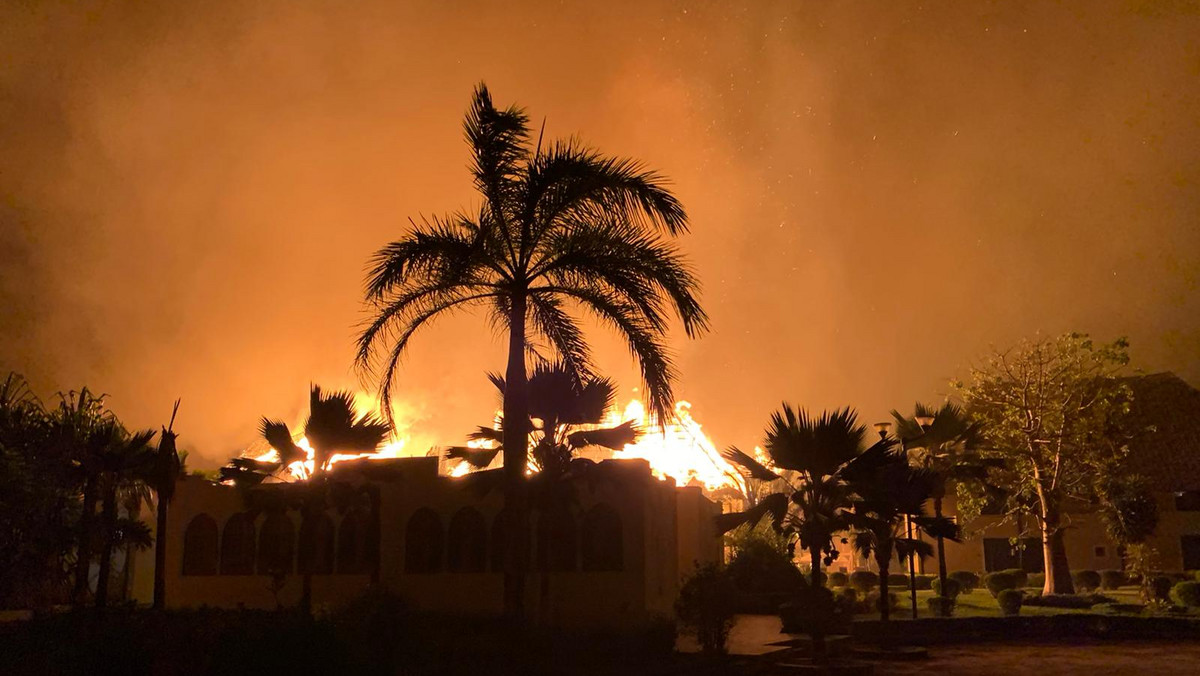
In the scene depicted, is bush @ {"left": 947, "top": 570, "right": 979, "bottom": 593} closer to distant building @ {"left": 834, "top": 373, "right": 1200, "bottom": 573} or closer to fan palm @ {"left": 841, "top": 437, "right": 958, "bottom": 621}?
distant building @ {"left": 834, "top": 373, "right": 1200, "bottom": 573}

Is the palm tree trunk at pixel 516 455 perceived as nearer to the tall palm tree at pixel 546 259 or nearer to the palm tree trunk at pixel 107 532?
the tall palm tree at pixel 546 259

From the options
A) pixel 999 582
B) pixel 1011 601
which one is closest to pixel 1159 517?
pixel 999 582

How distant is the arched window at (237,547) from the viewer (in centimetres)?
Answer: 2338

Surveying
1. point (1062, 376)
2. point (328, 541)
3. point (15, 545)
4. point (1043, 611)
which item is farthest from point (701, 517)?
point (15, 545)

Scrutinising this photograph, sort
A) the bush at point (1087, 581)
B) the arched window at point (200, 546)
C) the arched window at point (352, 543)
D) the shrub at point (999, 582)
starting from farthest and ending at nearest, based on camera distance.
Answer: the bush at point (1087, 581)
the shrub at point (999, 582)
the arched window at point (200, 546)
the arched window at point (352, 543)

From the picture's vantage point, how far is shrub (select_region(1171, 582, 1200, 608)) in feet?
87.0

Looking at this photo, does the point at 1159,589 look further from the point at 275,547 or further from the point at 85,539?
the point at 85,539

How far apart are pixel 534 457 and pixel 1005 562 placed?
32.4 meters

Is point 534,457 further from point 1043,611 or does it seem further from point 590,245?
point 1043,611

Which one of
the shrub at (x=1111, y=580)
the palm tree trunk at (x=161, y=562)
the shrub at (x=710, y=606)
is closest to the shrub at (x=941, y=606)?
the shrub at (x=710, y=606)

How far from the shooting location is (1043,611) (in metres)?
27.1

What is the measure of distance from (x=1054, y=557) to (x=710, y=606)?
Answer: 71.7 ft

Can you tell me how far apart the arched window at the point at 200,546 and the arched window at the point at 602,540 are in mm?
9832

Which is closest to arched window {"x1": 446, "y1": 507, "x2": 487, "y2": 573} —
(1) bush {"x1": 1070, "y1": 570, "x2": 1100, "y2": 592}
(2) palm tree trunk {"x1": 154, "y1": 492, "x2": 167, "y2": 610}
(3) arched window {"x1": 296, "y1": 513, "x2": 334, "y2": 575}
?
(3) arched window {"x1": 296, "y1": 513, "x2": 334, "y2": 575}
